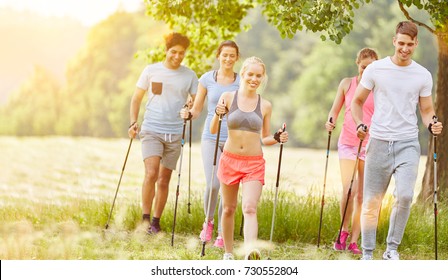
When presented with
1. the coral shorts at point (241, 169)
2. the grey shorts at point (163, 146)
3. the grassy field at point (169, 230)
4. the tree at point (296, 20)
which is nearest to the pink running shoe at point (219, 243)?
the grassy field at point (169, 230)

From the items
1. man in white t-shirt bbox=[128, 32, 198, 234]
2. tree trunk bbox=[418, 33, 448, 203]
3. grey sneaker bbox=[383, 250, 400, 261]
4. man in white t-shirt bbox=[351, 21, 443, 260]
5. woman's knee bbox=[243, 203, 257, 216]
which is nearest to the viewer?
woman's knee bbox=[243, 203, 257, 216]

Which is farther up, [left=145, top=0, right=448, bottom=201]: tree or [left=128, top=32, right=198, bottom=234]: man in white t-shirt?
[left=145, top=0, right=448, bottom=201]: tree

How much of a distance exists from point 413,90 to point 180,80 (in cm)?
274

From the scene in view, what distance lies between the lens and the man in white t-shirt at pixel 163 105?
8984mm

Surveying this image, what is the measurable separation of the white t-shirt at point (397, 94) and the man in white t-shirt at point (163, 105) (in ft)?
7.61

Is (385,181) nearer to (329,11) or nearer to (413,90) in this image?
(413,90)

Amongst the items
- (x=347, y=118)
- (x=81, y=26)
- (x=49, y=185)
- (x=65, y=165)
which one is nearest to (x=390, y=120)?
(x=347, y=118)

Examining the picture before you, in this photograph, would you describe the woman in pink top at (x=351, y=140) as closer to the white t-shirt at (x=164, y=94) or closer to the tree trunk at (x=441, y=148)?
the white t-shirt at (x=164, y=94)

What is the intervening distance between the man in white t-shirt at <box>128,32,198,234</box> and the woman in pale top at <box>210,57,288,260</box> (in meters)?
1.73

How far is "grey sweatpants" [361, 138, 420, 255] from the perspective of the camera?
7230 millimetres

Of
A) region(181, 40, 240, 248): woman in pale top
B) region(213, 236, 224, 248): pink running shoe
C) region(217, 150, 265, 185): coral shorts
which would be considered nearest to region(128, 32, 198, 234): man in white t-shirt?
region(181, 40, 240, 248): woman in pale top

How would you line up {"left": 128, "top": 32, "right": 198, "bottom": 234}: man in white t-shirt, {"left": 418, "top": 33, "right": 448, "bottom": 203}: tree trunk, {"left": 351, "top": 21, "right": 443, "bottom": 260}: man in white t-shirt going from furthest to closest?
{"left": 418, "top": 33, "right": 448, "bottom": 203}: tree trunk < {"left": 128, "top": 32, "right": 198, "bottom": 234}: man in white t-shirt < {"left": 351, "top": 21, "right": 443, "bottom": 260}: man in white t-shirt

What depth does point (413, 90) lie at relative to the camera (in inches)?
283

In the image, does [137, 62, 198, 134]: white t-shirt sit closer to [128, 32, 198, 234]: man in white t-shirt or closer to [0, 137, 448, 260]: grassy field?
[128, 32, 198, 234]: man in white t-shirt
